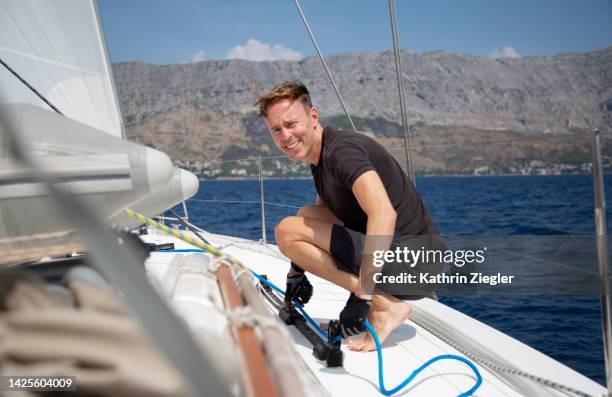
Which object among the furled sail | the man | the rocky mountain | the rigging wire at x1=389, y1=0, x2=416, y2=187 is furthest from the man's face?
the rocky mountain

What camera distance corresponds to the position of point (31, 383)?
41 cm

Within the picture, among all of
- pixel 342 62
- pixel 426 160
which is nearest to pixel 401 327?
pixel 426 160

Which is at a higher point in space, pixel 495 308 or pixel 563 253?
pixel 563 253

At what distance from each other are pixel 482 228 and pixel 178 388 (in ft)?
32.6

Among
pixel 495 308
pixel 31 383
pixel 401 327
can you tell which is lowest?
pixel 495 308

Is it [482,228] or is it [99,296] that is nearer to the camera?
[99,296]

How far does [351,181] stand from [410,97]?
11837 centimetres

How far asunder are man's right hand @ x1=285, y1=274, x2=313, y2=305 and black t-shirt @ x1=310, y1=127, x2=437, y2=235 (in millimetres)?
242

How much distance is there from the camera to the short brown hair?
142 centimetres

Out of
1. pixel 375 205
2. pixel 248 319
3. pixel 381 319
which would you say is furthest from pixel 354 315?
pixel 248 319

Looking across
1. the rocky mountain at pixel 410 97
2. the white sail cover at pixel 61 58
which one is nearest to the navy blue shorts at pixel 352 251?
the white sail cover at pixel 61 58

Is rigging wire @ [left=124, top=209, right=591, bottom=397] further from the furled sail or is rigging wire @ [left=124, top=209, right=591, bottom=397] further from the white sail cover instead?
the white sail cover

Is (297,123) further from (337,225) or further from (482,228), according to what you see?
(482,228)

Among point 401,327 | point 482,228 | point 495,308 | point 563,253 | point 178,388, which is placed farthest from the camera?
point 482,228
